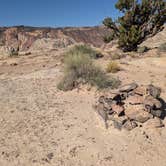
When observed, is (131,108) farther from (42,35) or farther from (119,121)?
(42,35)

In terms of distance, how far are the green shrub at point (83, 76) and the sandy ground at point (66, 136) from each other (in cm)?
40

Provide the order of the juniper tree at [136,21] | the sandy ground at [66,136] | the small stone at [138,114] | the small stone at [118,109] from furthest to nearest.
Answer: the juniper tree at [136,21]
the small stone at [118,109]
the small stone at [138,114]
the sandy ground at [66,136]

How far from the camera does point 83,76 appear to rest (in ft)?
32.6

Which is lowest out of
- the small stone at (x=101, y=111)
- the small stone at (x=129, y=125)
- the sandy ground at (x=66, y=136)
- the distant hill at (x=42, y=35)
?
the sandy ground at (x=66, y=136)

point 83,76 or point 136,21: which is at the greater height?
point 136,21

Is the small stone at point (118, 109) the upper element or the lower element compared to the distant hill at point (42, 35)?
lower

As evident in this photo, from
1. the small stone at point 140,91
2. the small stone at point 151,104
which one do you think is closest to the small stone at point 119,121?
the small stone at point 151,104

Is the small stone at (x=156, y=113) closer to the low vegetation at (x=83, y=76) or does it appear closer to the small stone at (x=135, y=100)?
the small stone at (x=135, y=100)

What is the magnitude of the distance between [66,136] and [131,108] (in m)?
1.86

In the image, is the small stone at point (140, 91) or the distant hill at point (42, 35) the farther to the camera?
the distant hill at point (42, 35)

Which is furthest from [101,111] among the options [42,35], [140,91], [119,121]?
[42,35]

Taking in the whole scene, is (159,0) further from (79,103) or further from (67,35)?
(67,35)

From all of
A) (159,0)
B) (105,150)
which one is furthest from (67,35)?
(105,150)

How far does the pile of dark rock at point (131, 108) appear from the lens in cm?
704
